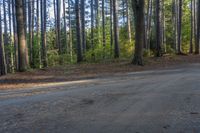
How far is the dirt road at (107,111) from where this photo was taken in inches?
262

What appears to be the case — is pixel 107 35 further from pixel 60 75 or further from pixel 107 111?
pixel 107 111

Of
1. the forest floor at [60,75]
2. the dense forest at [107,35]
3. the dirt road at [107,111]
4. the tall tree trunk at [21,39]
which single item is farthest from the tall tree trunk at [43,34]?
the dirt road at [107,111]

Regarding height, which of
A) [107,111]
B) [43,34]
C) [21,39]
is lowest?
[107,111]

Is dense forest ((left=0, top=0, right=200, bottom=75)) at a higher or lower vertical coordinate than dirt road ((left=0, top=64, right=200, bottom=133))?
higher

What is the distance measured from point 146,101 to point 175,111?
128 centimetres

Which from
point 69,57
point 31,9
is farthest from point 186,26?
point 31,9

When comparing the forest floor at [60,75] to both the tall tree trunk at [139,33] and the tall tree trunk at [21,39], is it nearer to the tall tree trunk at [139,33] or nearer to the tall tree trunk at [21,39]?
the tall tree trunk at [139,33]

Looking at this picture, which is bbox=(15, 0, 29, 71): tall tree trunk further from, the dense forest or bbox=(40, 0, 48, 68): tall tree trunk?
bbox=(40, 0, 48, 68): tall tree trunk

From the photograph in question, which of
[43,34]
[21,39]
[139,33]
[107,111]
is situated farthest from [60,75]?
[43,34]

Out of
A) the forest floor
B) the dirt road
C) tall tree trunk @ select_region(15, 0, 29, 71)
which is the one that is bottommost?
the dirt road

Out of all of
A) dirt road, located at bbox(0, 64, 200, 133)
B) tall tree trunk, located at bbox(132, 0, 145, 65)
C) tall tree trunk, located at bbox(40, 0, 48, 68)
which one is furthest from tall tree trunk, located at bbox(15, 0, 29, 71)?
tall tree trunk, located at bbox(40, 0, 48, 68)

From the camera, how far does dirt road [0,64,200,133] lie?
6.66 meters

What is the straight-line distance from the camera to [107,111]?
800cm

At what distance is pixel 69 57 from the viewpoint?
130 ft
